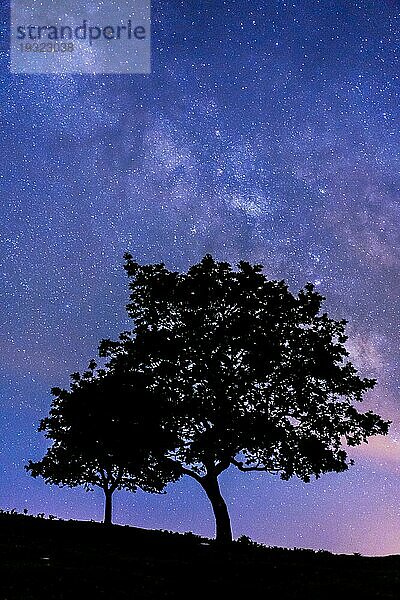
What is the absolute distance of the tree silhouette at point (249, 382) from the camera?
3991 centimetres

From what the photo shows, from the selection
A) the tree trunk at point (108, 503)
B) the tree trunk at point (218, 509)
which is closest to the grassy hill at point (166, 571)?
the tree trunk at point (218, 509)

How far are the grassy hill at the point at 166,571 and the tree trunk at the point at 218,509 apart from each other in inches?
183

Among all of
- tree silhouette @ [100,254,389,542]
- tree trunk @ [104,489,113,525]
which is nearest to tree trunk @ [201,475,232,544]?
tree silhouette @ [100,254,389,542]

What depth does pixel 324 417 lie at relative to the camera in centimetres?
4038

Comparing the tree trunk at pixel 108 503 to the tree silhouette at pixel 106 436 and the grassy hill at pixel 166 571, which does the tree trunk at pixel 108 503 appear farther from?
the grassy hill at pixel 166 571

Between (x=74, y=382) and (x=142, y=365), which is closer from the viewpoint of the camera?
(x=142, y=365)

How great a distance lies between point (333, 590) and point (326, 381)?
2178cm

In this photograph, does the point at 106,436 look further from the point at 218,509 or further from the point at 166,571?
the point at 166,571

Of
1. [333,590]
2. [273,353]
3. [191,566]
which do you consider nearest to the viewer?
[333,590]

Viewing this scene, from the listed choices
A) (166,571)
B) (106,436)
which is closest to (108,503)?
(106,436)

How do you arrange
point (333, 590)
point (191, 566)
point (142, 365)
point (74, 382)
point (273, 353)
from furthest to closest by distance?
point (74, 382)
point (142, 365)
point (273, 353)
point (191, 566)
point (333, 590)

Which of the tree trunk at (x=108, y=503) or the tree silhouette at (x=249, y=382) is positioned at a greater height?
the tree silhouette at (x=249, y=382)

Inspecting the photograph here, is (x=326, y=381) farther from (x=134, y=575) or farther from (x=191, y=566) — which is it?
(x=134, y=575)

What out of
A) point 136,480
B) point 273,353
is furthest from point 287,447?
point 136,480
